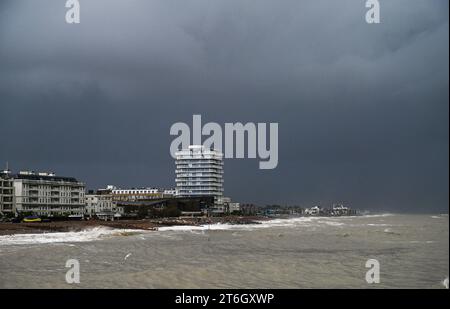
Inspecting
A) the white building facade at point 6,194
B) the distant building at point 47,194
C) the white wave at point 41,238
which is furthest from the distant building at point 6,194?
the white wave at point 41,238

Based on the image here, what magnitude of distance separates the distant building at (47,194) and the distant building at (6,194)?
1924 millimetres

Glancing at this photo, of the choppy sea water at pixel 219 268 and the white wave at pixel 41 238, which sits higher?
the choppy sea water at pixel 219 268

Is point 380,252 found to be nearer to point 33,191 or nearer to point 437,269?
point 437,269

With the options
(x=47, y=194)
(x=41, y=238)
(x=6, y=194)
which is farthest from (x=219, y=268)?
(x=47, y=194)

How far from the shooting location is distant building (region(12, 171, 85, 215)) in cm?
10056

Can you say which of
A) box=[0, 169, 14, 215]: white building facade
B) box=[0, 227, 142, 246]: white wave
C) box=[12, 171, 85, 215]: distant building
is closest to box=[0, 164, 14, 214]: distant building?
box=[0, 169, 14, 215]: white building facade

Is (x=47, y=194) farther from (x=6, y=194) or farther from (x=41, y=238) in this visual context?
(x=41, y=238)

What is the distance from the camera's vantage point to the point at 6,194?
95.9 meters

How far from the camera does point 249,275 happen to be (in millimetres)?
21094

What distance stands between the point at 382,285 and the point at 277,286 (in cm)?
394

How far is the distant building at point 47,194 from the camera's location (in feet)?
330

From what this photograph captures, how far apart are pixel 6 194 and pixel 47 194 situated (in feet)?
40.3

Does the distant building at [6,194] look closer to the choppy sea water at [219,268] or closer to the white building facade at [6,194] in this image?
the white building facade at [6,194]

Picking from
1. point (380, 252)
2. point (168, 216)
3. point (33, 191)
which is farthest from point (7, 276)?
point (168, 216)
